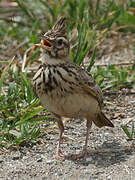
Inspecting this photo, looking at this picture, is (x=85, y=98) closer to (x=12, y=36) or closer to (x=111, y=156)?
(x=111, y=156)

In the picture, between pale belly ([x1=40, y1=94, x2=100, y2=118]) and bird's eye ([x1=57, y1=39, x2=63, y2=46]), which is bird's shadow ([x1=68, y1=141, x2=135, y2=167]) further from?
bird's eye ([x1=57, y1=39, x2=63, y2=46])

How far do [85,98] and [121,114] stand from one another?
133 cm

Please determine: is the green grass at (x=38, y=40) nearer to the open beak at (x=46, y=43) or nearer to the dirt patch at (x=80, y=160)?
the dirt patch at (x=80, y=160)

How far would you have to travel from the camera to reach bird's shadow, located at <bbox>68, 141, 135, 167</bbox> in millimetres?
5158

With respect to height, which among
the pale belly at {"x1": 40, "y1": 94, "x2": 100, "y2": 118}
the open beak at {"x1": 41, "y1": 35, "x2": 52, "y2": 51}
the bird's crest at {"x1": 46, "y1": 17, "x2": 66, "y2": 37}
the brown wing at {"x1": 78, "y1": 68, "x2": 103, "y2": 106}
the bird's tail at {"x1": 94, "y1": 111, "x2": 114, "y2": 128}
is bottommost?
the bird's tail at {"x1": 94, "y1": 111, "x2": 114, "y2": 128}


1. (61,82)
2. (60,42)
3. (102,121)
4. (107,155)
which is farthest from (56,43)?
(107,155)

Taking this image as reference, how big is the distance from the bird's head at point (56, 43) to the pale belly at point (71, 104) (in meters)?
0.45

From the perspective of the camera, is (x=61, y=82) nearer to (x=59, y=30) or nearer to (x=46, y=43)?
(x=46, y=43)

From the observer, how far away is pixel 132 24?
837 cm

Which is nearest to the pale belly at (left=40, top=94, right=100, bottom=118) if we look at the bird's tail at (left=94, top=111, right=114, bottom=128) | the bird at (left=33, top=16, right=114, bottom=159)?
the bird at (left=33, top=16, right=114, bottom=159)

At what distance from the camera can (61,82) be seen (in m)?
4.98

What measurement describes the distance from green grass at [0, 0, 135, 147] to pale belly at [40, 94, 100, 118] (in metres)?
0.56

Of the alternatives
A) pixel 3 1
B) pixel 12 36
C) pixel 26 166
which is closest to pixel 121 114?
pixel 26 166

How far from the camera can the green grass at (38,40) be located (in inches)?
231
